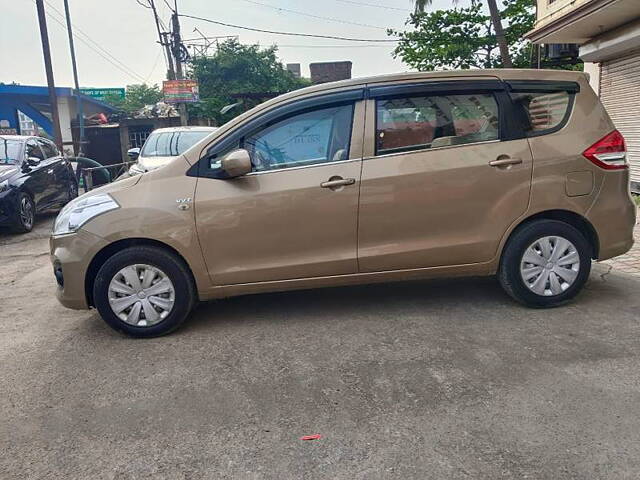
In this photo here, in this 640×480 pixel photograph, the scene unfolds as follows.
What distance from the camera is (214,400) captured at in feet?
10.1

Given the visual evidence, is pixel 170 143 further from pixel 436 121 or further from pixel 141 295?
pixel 436 121

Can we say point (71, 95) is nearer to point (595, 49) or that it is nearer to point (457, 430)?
point (595, 49)

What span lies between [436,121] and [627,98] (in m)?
8.52

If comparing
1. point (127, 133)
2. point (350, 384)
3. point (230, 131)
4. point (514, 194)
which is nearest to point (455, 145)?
point (514, 194)

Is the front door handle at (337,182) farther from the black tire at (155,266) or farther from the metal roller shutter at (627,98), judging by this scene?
the metal roller shutter at (627,98)

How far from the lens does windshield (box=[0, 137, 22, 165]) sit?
9438mm

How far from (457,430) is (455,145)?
7.34ft

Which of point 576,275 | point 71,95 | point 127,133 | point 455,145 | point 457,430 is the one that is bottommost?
point 457,430

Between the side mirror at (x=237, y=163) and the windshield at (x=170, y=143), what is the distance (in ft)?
19.6

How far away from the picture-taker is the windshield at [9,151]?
944cm

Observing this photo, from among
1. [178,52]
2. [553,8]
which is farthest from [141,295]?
[178,52]

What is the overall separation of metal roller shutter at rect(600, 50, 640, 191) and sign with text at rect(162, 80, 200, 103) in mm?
16606

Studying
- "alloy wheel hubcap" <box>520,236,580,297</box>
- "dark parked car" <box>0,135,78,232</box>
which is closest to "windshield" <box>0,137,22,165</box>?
"dark parked car" <box>0,135,78,232</box>

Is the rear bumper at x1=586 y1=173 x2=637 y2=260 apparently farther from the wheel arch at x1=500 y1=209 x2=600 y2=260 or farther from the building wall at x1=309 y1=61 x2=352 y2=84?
the building wall at x1=309 y1=61 x2=352 y2=84
